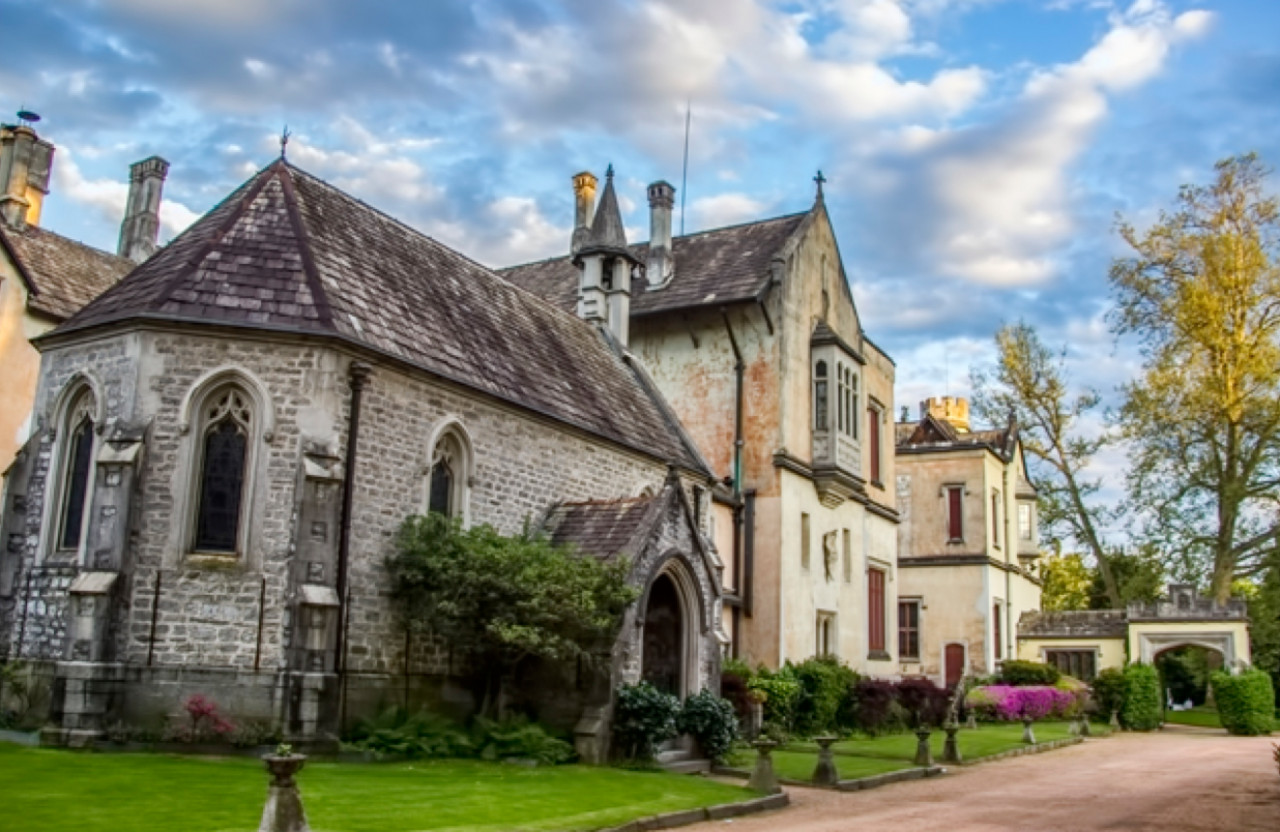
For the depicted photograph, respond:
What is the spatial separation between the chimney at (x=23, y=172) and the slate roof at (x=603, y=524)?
17.8 m

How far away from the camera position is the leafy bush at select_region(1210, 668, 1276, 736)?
3516cm

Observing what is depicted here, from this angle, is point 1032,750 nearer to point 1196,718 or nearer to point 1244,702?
point 1244,702

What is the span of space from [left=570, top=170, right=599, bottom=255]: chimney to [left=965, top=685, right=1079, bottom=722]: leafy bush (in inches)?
737

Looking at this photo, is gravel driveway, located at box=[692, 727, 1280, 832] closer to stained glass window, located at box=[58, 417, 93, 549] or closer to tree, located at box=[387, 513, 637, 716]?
tree, located at box=[387, 513, 637, 716]

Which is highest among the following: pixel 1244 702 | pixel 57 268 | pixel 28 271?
pixel 57 268

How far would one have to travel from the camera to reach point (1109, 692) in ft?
125

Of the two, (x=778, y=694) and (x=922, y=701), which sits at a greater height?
(x=778, y=694)

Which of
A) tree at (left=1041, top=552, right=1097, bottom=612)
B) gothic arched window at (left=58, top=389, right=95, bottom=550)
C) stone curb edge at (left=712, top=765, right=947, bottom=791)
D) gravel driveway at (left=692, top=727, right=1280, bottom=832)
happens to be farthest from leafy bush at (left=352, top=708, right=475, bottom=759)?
tree at (left=1041, top=552, right=1097, bottom=612)

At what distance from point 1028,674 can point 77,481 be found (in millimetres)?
31955

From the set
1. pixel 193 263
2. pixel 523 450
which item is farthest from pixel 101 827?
pixel 523 450

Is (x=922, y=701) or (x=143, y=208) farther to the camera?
(x=143, y=208)

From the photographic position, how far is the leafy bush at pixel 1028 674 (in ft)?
127

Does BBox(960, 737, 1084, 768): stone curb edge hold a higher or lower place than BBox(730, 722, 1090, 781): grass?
lower

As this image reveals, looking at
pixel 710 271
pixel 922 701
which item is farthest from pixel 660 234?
pixel 922 701
